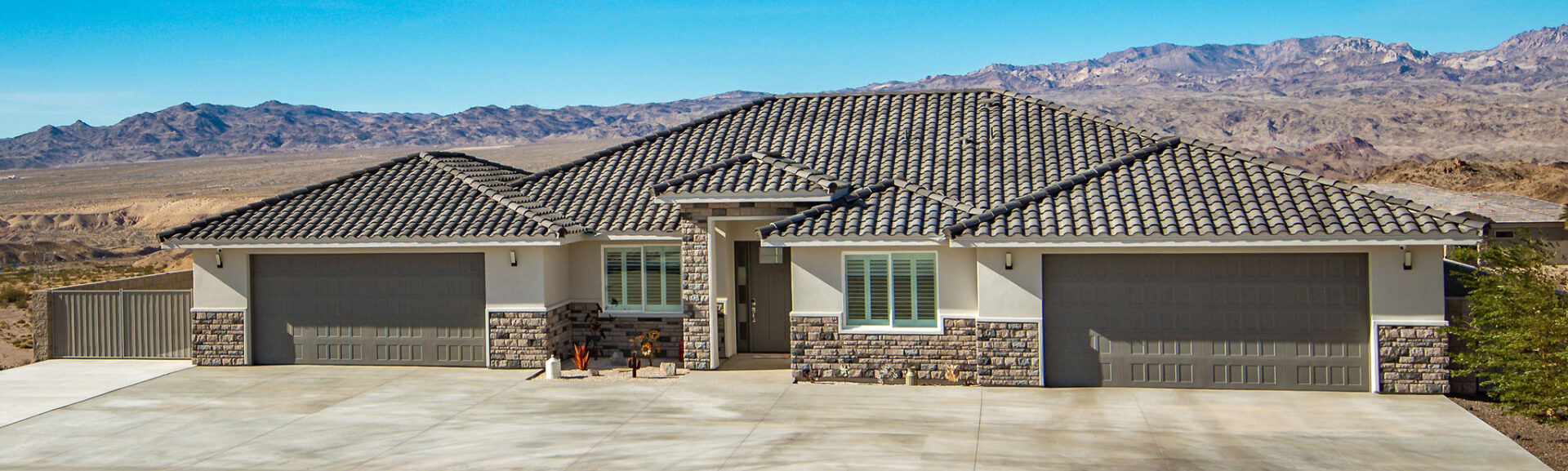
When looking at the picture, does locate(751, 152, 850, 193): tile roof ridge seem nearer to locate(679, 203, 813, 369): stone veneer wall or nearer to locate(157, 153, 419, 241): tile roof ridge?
locate(679, 203, 813, 369): stone veneer wall

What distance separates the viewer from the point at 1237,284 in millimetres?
14750

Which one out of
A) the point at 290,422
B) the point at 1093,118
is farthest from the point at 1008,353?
the point at 290,422

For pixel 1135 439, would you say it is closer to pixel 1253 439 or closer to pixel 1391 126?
pixel 1253 439

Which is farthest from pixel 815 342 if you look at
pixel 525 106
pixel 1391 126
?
pixel 525 106

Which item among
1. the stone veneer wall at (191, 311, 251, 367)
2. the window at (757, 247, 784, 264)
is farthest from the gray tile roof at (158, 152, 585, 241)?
the window at (757, 247, 784, 264)

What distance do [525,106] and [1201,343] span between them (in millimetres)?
190603

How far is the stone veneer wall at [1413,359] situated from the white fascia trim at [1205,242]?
1.20m

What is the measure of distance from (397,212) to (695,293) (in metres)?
5.10

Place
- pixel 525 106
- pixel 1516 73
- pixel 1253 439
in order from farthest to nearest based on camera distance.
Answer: pixel 525 106
pixel 1516 73
pixel 1253 439

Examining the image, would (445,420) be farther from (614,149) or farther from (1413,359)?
(1413,359)

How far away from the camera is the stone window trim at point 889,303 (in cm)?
1571

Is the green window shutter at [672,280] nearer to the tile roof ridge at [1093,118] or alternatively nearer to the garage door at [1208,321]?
the garage door at [1208,321]

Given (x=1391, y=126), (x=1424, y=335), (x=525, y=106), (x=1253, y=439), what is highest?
(x=525, y=106)

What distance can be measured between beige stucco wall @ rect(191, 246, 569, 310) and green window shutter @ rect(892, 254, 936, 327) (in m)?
5.22
